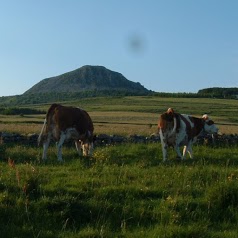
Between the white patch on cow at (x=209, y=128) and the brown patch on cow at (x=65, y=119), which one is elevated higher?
the brown patch on cow at (x=65, y=119)

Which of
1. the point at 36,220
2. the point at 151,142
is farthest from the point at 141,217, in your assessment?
the point at 151,142

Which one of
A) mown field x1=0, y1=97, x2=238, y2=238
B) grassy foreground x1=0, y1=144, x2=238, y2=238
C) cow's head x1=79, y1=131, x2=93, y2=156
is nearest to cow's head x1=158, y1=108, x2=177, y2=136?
cow's head x1=79, y1=131, x2=93, y2=156

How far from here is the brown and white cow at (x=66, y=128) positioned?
1775cm

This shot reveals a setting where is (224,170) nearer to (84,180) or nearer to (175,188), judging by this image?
(175,188)

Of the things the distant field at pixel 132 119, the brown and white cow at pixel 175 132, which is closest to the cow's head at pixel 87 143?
the brown and white cow at pixel 175 132

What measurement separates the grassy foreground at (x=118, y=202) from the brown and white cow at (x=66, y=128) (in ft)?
13.4

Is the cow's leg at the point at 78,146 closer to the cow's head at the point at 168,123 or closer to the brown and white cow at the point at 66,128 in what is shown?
the brown and white cow at the point at 66,128

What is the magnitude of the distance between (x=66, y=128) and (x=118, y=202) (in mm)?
8361

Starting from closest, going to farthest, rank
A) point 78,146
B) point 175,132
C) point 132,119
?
point 175,132, point 78,146, point 132,119

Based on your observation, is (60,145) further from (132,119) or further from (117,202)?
(132,119)

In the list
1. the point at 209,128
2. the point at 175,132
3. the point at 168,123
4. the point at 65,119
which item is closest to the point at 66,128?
the point at 65,119

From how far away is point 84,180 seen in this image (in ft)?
37.6

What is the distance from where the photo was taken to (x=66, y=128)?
17.9 meters

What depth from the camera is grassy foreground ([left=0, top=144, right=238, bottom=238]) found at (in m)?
8.47
